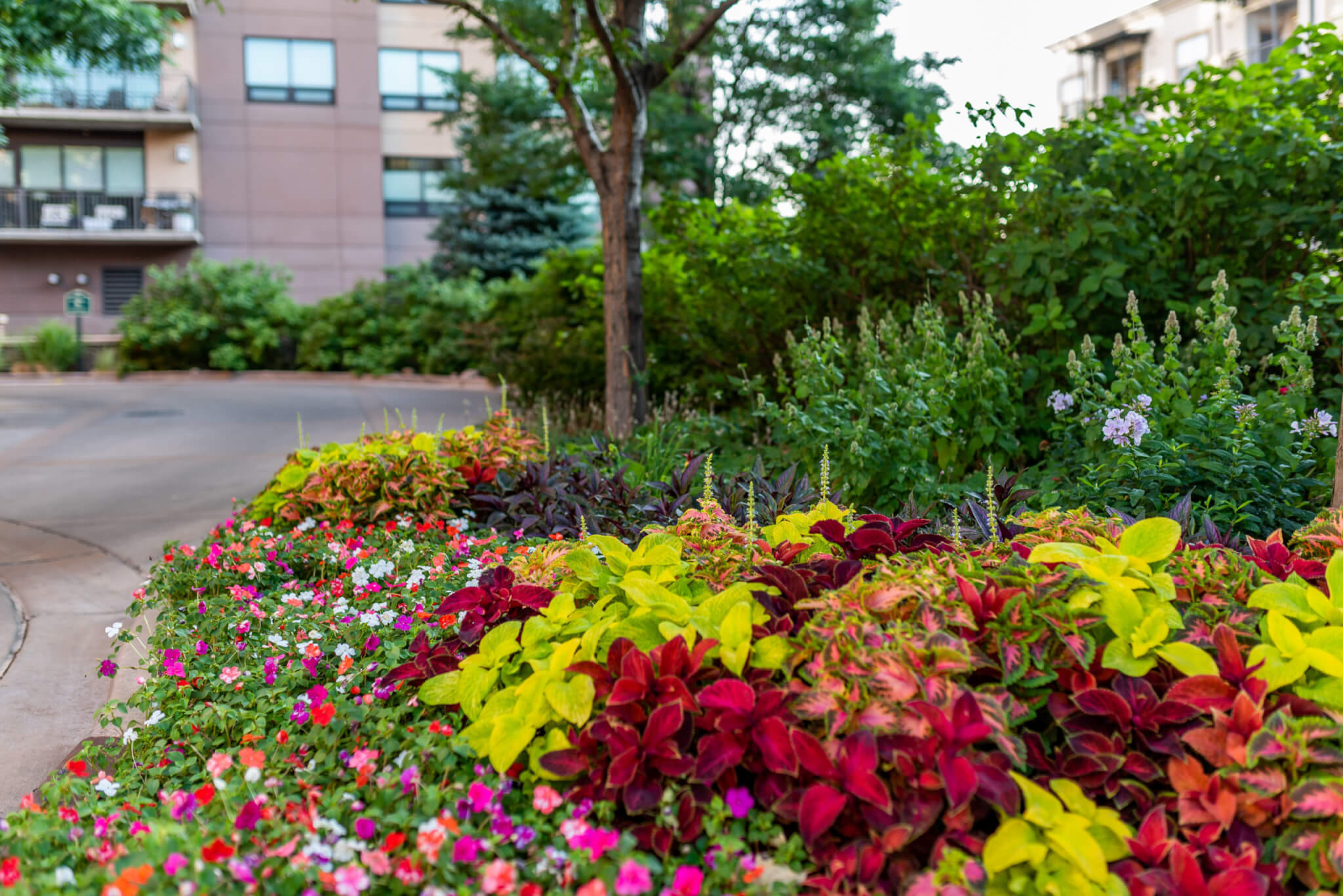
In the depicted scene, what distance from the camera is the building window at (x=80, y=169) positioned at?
26.0 meters

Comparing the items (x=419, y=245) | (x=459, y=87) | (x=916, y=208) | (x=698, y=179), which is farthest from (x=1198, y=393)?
(x=419, y=245)

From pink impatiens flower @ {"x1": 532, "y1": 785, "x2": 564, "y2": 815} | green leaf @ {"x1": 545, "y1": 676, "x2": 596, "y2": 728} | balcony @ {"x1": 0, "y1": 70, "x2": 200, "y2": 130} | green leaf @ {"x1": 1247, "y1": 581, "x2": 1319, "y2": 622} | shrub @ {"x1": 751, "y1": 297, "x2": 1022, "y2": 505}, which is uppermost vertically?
balcony @ {"x1": 0, "y1": 70, "x2": 200, "y2": 130}

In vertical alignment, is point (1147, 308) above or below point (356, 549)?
above

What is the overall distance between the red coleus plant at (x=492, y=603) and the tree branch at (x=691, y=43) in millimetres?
3982

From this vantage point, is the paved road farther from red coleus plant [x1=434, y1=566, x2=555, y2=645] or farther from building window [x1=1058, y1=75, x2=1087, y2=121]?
building window [x1=1058, y1=75, x2=1087, y2=121]

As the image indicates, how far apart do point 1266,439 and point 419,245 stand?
84.6 ft

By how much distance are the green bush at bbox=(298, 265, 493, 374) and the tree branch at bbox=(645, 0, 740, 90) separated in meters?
13.1

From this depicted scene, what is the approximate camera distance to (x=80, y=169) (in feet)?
85.9

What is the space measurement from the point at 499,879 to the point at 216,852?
475 mm

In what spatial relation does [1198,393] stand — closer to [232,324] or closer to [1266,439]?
[1266,439]

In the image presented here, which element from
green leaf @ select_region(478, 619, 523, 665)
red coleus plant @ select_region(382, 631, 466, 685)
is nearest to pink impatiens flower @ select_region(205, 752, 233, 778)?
red coleus plant @ select_region(382, 631, 466, 685)

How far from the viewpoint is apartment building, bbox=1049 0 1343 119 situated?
23.2 meters

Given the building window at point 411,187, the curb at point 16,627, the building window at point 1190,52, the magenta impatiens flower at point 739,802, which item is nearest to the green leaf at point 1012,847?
the magenta impatiens flower at point 739,802

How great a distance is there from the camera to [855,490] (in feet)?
13.5
